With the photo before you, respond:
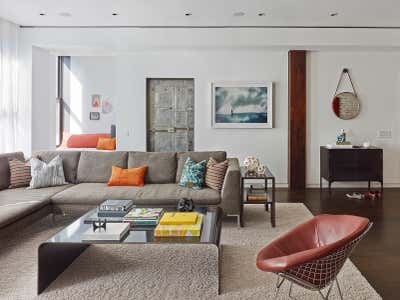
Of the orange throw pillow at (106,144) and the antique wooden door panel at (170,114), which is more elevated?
the antique wooden door panel at (170,114)

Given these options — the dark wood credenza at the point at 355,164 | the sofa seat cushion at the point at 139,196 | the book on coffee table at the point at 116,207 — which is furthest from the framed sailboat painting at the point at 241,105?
the book on coffee table at the point at 116,207

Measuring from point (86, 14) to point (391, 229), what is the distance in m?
4.95

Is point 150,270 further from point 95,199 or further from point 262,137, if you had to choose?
point 262,137

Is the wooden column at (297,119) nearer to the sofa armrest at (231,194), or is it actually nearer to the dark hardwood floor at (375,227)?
the dark hardwood floor at (375,227)

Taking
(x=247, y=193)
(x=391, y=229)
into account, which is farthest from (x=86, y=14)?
(x=391, y=229)

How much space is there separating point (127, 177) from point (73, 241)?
185 cm

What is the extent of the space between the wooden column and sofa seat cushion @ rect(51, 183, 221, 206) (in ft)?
9.23

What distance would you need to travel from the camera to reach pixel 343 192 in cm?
603

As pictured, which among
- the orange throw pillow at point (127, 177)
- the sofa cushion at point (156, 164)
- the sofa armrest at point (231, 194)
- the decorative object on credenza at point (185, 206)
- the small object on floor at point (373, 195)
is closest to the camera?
the decorative object on credenza at point (185, 206)

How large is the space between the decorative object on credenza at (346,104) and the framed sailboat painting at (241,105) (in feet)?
3.86

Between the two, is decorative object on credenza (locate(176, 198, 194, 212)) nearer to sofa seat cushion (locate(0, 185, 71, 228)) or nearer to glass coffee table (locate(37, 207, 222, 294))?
glass coffee table (locate(37, 207, 222, 294))

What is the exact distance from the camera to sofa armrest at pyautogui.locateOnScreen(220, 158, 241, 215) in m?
3.82

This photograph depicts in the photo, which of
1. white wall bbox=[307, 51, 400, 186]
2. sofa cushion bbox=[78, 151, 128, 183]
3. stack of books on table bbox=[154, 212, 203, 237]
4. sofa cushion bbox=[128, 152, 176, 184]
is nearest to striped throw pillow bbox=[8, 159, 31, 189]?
sofa cushion bbox=[78, 151, 128, 183]

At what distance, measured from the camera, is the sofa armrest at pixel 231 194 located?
3.82 metres
